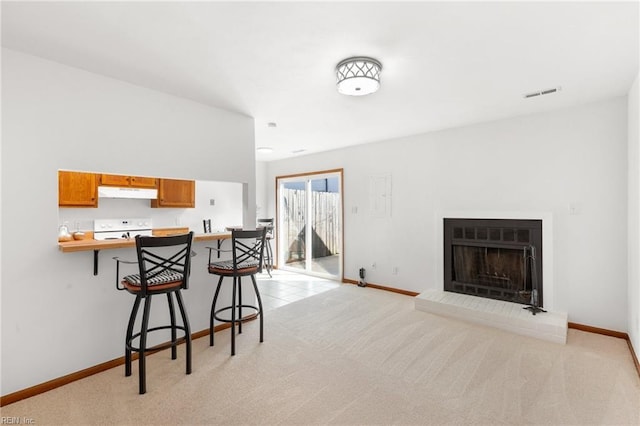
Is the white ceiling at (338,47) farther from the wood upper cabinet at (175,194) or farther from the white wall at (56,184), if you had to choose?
the wood upper cabinet at (175,194)

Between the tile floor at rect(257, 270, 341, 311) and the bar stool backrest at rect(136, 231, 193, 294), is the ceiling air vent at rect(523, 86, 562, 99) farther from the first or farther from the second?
the tile floor at rect(257, 270, 341, 311)

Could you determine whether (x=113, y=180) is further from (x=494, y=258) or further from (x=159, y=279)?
(x=494, y=258)

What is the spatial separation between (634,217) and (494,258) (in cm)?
148

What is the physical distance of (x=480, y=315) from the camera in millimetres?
3502

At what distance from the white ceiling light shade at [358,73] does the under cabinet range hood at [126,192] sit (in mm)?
3911

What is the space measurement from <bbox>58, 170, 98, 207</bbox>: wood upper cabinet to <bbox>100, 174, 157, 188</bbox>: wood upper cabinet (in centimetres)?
14

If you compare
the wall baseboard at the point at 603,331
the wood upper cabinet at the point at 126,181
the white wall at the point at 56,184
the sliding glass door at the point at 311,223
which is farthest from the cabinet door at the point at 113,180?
the wall baseboard at the point at 603,331

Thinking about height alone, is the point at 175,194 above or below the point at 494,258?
above

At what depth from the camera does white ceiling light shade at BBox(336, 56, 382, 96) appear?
2250mm

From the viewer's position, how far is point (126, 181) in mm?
4723

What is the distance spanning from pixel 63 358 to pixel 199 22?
267 cm

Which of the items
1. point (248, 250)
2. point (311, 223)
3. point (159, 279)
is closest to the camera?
point (159, 279)

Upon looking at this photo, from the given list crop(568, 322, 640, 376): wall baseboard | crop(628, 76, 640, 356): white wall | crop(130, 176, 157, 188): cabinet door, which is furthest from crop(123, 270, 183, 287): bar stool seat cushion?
crop(568, 322, 640, 376): wall baseboard

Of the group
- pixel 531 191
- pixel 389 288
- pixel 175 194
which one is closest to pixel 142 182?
pixel 175 194
